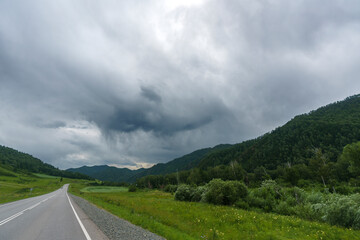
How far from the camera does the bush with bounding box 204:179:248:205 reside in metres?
28.6

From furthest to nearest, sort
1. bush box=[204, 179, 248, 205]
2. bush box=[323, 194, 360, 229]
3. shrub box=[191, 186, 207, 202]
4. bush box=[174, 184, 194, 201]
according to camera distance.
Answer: bush box=[174, 184, 194, 201] → shrub box=[191, 186, 207, 202] → bush box=[204, 179, 248, 205] → bush box=[323, 194, 360, 229]

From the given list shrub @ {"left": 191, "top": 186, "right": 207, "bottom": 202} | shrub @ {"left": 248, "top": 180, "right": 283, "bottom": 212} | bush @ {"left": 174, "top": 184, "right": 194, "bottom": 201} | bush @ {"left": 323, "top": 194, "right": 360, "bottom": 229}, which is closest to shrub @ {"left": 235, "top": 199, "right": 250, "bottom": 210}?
shrub @ {"left": 248, "top": 180, "right": 283, "bottom": 212}

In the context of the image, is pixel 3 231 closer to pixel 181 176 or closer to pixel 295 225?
pixel 295 225

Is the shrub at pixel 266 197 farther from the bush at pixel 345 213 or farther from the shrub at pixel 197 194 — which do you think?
the bush at pixel 345 213

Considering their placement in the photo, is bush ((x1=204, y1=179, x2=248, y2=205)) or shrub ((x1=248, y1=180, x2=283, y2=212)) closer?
shrub ((x1=248, y1=180, x2=283, y2=212))

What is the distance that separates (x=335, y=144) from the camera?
172 metres

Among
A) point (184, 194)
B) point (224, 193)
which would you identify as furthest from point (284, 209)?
point (184, 194)

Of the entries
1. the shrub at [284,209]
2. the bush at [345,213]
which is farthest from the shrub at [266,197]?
the bush at [345,213]

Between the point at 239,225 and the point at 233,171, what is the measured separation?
118460 mm

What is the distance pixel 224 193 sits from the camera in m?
28.7

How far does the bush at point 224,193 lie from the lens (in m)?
28.6

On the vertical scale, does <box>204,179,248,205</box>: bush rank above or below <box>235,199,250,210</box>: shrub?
above

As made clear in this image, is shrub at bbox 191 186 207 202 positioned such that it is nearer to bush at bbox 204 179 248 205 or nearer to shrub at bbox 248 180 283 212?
bush at bbox 204 179 248 205

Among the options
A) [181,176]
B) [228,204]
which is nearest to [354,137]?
[181,176]
